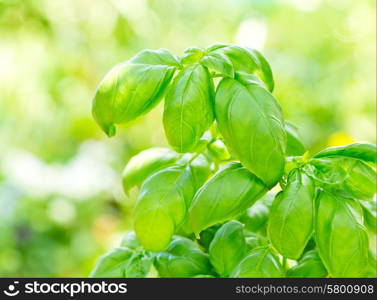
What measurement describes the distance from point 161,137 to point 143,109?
1.65m

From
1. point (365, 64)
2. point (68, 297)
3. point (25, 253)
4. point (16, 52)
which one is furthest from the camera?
point (16, 52)

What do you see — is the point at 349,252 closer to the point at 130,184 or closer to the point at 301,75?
the point at 130,184

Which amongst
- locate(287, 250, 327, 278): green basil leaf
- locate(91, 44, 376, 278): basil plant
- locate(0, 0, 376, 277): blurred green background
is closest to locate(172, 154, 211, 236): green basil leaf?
locate(91, 44, 376, 278): basil plant

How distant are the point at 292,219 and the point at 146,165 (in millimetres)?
201

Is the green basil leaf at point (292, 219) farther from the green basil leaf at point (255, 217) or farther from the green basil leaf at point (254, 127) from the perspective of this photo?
the green basil leaf at point (255, 217)

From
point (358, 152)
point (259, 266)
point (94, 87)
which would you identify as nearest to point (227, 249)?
point (259, 266)

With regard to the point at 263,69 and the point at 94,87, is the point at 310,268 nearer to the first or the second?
the point at 263,69

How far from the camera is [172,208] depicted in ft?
1.75

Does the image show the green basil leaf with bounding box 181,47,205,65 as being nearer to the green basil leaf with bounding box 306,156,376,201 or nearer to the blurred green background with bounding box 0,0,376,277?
the green basil leaf with bounding box 306,156,376,201

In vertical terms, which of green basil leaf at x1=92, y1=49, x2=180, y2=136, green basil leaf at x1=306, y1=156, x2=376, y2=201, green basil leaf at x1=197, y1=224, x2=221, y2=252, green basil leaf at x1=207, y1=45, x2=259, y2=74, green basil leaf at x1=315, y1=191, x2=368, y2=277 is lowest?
green basil leaf at x1=315, y1=191, x2=368, y2=277

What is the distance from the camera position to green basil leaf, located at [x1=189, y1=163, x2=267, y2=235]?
501 millimetres

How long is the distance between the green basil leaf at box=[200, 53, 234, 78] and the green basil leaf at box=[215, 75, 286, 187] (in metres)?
0.01

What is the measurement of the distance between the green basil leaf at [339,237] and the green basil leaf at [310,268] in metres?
0.06

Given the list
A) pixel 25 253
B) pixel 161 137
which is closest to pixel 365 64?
pixel 161 137
